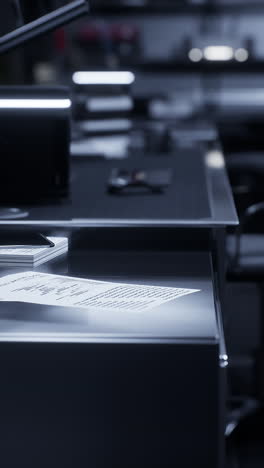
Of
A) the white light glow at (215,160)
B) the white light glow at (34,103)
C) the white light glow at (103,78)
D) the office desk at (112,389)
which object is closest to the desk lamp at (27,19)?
the white light glow at (34,103)

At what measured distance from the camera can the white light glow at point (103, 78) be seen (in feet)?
12.4

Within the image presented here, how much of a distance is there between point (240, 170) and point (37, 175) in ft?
4.48

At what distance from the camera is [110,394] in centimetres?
123

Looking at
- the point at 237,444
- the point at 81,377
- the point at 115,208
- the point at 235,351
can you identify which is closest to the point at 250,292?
the point at 235,351

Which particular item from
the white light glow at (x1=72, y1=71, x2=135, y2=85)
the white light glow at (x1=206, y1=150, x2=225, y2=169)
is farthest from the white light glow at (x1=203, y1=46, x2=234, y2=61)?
the white light glow at (x1=206, y1=150, x2=225, y2=169)

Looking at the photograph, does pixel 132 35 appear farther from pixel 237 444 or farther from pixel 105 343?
pixel 105 343

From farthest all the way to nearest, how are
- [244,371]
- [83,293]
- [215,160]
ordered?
1. [244,371]
2. [215,160]
3. [83,293]

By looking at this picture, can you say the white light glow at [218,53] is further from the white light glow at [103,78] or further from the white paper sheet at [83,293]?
the white paper sheet at [83,293]

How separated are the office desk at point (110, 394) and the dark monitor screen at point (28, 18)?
104cm

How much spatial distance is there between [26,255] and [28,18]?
0.80m

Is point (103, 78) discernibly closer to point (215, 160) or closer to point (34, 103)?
point (215, 160)

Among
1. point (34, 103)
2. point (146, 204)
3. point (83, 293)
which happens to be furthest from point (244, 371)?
point (83, 293)

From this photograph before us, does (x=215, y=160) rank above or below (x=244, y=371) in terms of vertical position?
above

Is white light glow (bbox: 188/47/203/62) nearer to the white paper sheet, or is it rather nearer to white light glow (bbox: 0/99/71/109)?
white light glow (bbox: 0/99/71/109)
